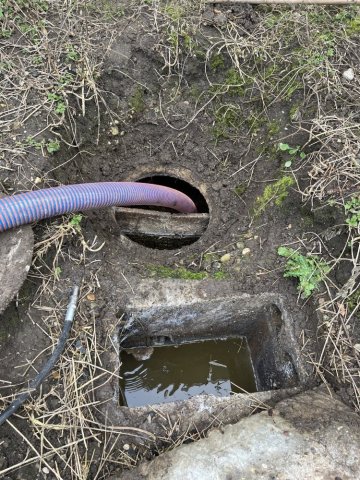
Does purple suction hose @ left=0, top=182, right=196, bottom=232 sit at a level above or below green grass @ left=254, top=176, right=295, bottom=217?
below

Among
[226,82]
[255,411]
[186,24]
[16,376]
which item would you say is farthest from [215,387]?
[186,24]

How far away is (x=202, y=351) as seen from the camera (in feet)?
9.92

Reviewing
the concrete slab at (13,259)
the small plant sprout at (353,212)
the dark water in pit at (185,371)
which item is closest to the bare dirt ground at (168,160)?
the small plant sprout at (353,212)

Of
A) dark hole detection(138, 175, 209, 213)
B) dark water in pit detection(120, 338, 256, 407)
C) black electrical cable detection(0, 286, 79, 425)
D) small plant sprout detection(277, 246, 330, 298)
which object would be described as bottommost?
dark water in pit detection(120, 338, 256, 407)

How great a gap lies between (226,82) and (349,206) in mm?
1388

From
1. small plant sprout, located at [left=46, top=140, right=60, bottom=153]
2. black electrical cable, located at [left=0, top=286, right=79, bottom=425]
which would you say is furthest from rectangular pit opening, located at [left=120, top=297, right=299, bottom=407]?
small plant sprout, located at [left=46, top=140, right=60, bottom=153]

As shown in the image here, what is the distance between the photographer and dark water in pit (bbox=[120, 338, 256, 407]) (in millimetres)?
2840

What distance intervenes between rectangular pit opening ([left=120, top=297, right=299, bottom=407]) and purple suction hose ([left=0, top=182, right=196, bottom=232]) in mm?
742

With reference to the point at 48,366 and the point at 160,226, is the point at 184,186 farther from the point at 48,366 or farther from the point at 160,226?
the point at 48,366

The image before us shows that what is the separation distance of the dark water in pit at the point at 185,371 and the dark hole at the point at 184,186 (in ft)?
4.12

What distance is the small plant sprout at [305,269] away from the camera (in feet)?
8.11

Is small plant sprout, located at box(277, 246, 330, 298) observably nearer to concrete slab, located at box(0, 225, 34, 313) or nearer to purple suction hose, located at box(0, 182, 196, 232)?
purple suction hose, located at box(0, 182, 196, 232)

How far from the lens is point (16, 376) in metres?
2.13

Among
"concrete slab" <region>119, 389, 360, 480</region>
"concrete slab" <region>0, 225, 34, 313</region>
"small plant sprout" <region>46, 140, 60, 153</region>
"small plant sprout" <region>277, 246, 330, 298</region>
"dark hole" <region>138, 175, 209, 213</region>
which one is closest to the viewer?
"concrete slab" <region>119, 389, 360, 480</region>
